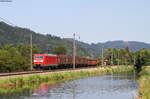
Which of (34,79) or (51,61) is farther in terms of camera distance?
(51,61)

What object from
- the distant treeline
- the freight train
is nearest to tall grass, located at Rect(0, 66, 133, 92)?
the freight train

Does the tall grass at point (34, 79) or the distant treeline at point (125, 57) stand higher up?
the distant treeline at point (125, 57)

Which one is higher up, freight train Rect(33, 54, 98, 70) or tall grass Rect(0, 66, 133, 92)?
freight train Rect(33, 54, 98, 70)

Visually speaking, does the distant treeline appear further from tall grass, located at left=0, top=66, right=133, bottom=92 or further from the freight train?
tall grass, located at left=0, top=66, right=133, bottom=92

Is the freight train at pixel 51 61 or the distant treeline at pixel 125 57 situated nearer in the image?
the freight train at pixel 51 61

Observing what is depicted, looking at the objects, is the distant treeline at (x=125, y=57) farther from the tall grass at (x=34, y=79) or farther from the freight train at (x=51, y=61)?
the tall grass at (x=34, y=79)

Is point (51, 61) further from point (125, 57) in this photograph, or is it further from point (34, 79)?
point (125, 57)

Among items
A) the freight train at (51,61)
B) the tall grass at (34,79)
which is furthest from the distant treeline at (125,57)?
the tall grass at (34,79)

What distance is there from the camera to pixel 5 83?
1842 inches

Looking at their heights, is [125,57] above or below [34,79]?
above

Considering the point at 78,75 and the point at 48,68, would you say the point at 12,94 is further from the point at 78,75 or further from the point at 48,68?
the point at 48,68

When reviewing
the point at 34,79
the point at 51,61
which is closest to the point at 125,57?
the point at 51,61

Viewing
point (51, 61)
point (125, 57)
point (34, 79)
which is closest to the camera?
point (34, 79)

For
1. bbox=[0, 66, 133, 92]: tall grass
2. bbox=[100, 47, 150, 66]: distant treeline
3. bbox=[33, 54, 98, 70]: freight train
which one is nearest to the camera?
bbox=[0, 66, 133, 92]: tall grass
